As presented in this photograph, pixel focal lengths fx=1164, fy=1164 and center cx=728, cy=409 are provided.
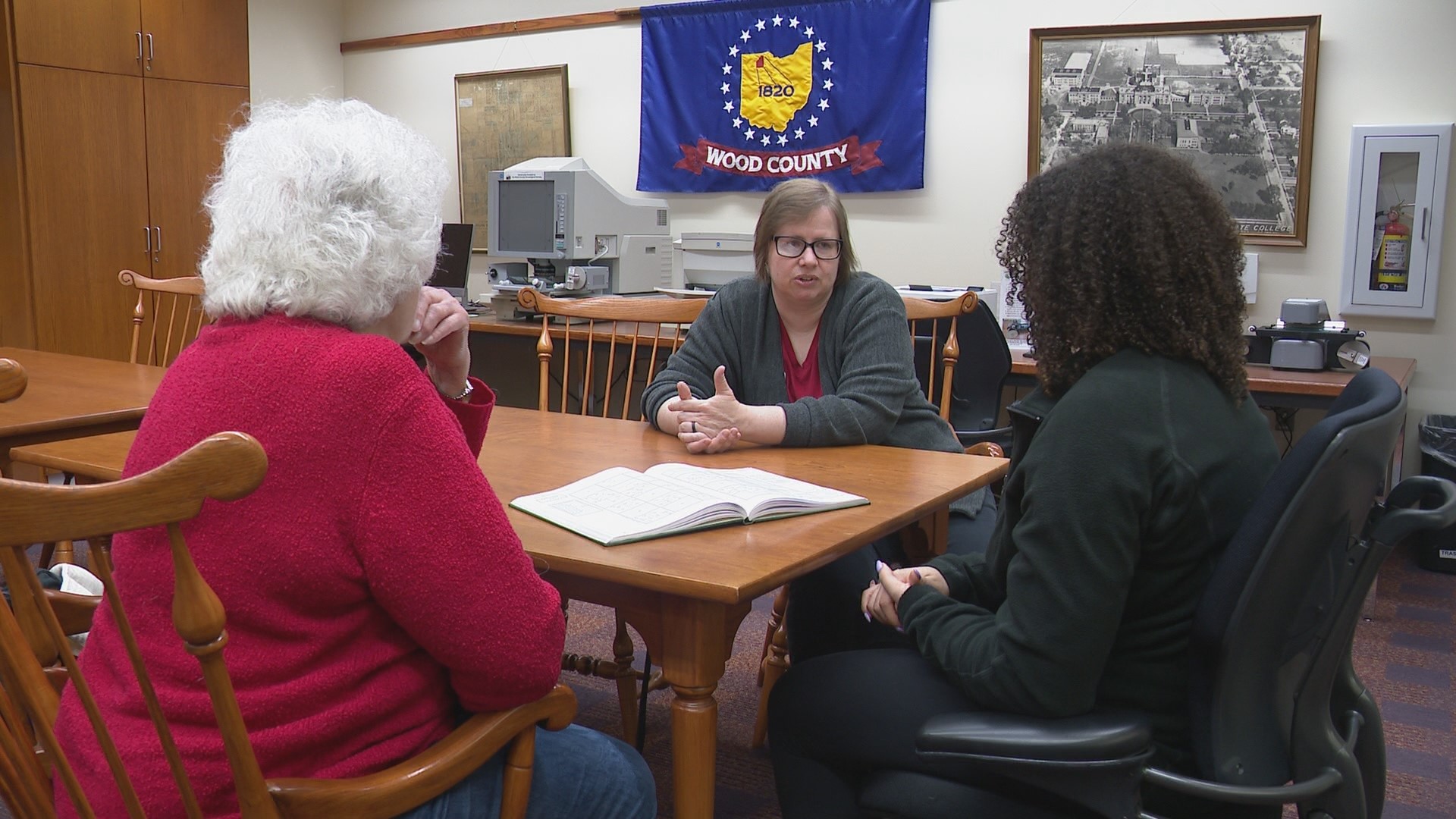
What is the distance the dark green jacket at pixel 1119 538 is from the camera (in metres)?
1.09

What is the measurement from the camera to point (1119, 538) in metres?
1.08

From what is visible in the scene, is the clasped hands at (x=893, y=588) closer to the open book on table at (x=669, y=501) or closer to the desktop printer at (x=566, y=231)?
the open book on table at (x=669, y=501)

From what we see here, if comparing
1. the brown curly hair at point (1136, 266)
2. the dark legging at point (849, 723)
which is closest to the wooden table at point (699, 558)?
the dark legging at point (849, 723)

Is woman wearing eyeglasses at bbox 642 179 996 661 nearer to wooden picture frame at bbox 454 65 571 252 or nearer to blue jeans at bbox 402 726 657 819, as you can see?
blue jeans at bbox 402 726 657 819

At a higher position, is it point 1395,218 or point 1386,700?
point 1395,218

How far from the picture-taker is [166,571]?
951 mm

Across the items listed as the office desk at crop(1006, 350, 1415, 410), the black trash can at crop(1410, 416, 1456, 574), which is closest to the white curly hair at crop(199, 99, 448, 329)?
the office desk at crop(1006, 350, 1415, 410)

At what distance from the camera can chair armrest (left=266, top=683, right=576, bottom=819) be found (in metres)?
0.95

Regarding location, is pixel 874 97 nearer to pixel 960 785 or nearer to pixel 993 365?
pixel 993 365

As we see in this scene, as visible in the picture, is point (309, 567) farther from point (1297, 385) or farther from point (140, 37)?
point (140, 37)

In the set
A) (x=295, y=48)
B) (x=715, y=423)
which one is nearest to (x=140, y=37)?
(x=295, y=48)

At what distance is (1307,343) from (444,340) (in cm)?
284

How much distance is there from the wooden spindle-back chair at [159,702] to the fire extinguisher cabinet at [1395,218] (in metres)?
3.83

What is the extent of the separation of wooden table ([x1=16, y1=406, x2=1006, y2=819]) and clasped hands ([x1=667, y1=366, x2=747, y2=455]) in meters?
0.08
